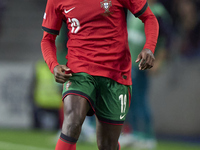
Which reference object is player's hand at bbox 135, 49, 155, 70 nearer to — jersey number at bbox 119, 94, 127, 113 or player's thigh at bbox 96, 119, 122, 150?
jersey number at bbox 119, 94, 127, 113

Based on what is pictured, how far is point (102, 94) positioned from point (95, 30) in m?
0.50

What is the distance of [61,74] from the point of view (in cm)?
306

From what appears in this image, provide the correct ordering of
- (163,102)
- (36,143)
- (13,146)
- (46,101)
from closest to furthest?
(13,146) → (36,143) → (163,102) → (46,101)

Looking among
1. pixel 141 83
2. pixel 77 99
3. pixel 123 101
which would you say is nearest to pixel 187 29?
pixel 141 83

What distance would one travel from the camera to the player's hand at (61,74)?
306 centimetres

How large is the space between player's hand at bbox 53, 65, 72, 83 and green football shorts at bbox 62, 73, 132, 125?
0.11 metres

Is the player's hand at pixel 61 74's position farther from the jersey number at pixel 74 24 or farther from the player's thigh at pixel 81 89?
the jersey number at pixel 74 24

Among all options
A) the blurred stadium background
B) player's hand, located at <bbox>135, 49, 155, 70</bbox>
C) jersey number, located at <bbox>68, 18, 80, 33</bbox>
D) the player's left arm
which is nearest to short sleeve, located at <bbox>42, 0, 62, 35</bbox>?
jersey number, located at <bbox>68, 18, 80, 33</bbox>

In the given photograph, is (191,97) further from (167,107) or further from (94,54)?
(94,54)

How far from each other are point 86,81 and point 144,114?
9.37 feet

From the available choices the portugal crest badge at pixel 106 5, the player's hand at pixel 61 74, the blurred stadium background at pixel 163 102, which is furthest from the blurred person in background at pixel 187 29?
the player's hand at pixel 61 74

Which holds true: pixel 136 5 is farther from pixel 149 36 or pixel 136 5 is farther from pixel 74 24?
pixel 74 24

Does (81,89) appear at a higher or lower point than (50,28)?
lower

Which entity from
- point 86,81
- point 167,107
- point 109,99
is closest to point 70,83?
point 86,81
